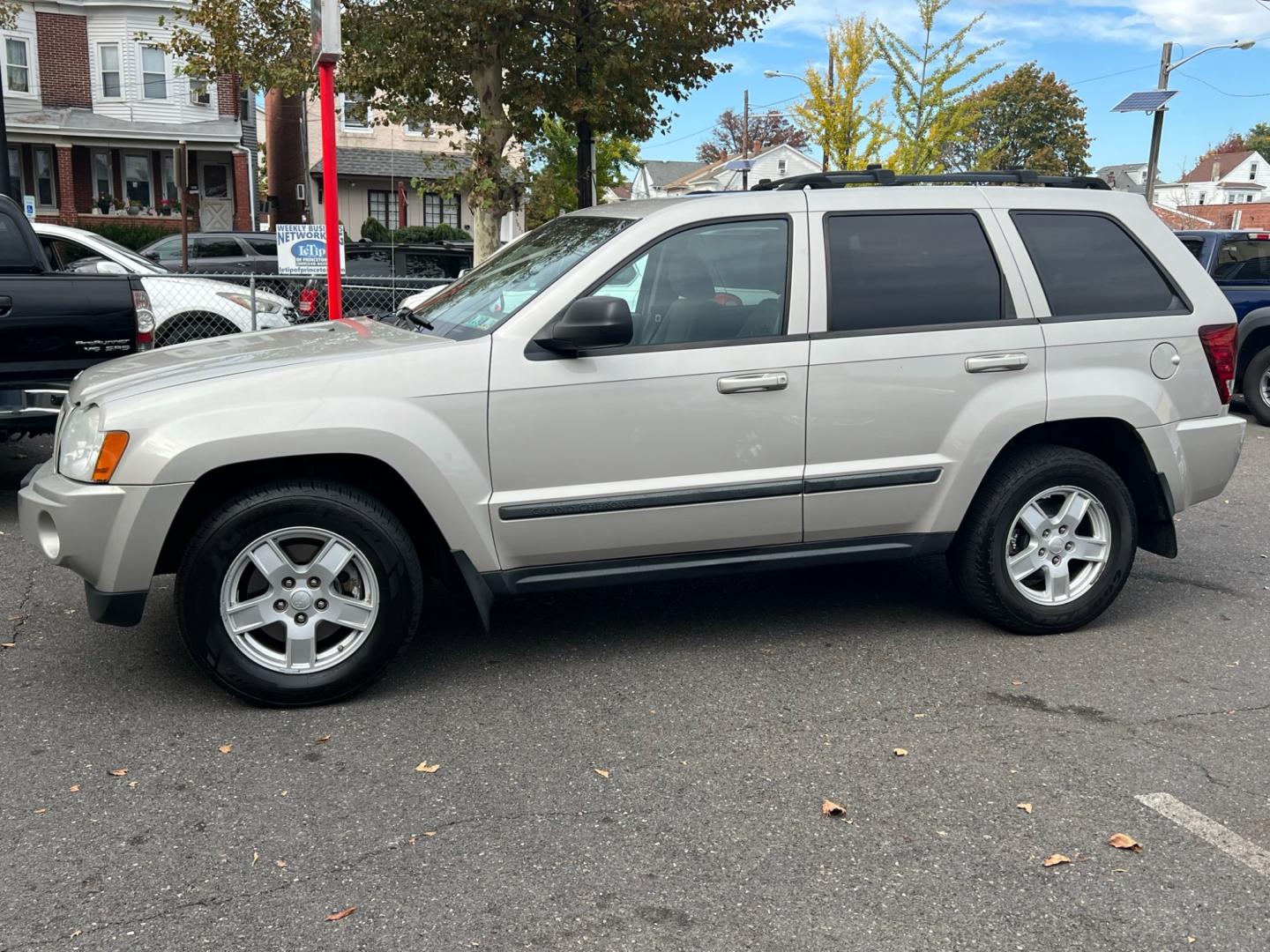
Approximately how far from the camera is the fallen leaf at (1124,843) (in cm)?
338

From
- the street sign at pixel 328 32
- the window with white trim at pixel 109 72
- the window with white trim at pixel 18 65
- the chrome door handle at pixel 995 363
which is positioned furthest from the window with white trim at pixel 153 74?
the chrome door handle at pixel 995 363

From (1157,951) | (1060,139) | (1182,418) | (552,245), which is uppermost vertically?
(1060,139)

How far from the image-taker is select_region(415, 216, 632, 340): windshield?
462 cm

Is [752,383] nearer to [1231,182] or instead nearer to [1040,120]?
[1040,120]

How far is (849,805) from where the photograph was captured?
11.9 ft

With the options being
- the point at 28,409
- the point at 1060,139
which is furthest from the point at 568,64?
the point at 1060,139

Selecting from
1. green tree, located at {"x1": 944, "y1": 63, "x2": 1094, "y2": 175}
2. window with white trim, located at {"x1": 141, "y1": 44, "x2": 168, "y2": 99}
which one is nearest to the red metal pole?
window with white trim, located at {"x1": 141, "y1": 44, "x2": 168, "y2": 99}

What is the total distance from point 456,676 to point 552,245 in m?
1.84

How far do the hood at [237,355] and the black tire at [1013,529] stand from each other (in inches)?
92.5

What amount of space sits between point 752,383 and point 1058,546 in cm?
162

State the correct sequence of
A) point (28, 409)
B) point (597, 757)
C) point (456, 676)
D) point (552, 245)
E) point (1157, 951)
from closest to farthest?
point (1157, 951) → point (597, 757) → point (456, 676) → point (552, 245) → point (28, 409)

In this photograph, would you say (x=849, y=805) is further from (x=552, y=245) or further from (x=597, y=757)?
(x=552, y=245)

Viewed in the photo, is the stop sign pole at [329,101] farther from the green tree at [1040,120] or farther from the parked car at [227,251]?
the green tree at [1040,120]

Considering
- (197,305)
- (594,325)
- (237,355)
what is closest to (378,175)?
(197,305)
